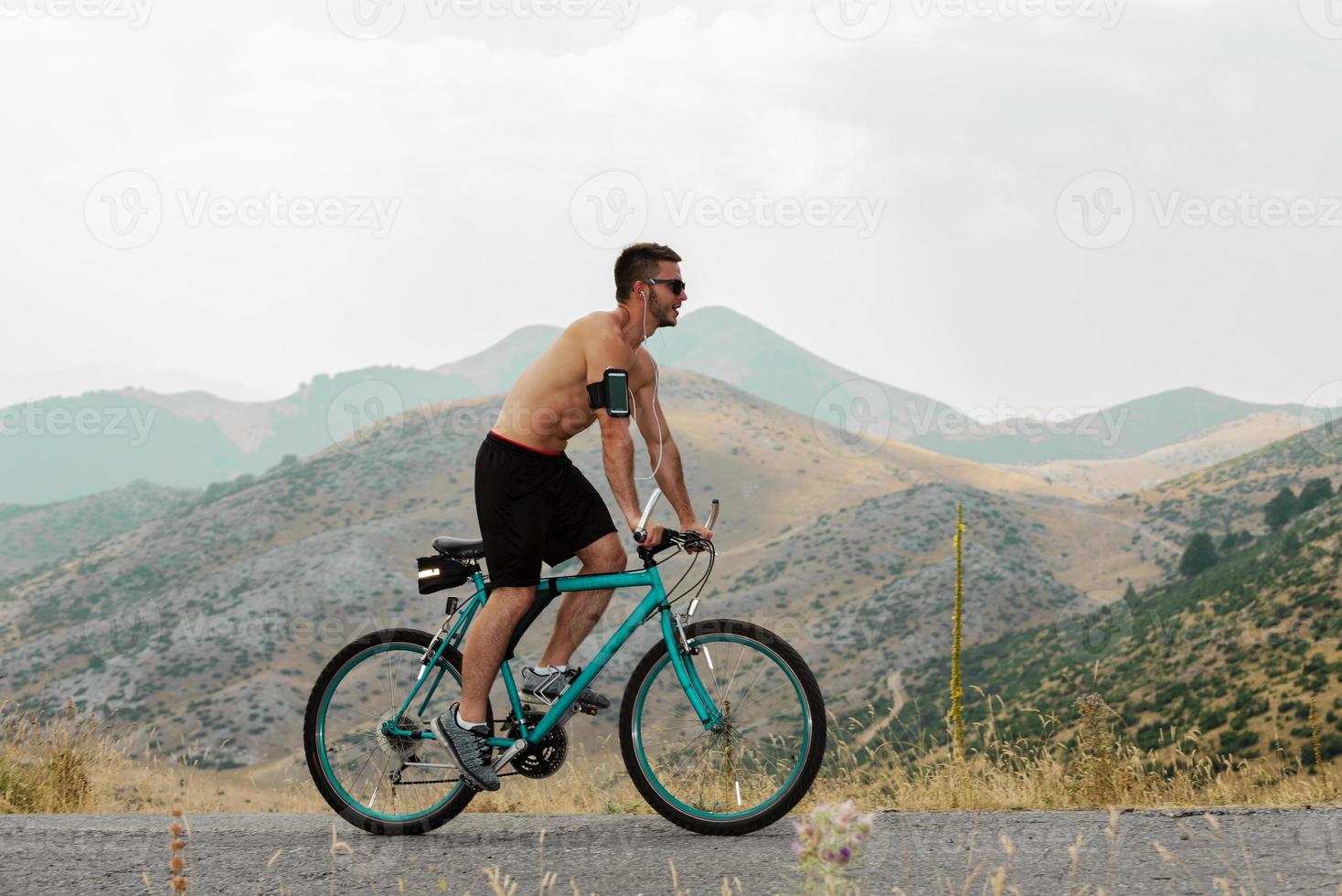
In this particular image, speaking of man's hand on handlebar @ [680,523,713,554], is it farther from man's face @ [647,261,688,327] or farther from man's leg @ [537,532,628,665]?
man's face @ [647,261,688,327]

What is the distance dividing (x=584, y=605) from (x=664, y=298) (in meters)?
1.26

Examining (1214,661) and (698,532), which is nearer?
(698,532)

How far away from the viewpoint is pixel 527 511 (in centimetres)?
448

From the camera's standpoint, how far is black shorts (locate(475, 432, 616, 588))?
4.47 meters

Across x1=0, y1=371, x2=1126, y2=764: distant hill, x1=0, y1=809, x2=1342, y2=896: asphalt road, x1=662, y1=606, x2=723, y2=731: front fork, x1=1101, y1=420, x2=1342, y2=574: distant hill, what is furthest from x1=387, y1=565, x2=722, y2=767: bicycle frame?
x1=1101, y1=420, x2=1342, y2=574: distant hill

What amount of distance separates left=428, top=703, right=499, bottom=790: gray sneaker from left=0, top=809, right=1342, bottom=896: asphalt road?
0.23 m

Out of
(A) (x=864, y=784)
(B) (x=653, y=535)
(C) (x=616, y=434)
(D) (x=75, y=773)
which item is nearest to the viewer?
(B) (x=653, y=535)

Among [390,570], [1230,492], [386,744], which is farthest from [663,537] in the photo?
[390,570]

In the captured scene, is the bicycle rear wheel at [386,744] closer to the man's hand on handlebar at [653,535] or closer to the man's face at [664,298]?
the man's hand on handlebar at [653,535]

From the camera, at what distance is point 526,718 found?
457 centimetres

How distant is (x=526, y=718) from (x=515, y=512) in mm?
827

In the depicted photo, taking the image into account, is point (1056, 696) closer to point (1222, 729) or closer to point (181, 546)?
point (1222, 729)

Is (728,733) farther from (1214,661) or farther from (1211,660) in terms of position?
(1211,660)

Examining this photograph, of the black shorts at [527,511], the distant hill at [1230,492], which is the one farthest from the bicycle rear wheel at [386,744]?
the distant hill at [1230,492]
